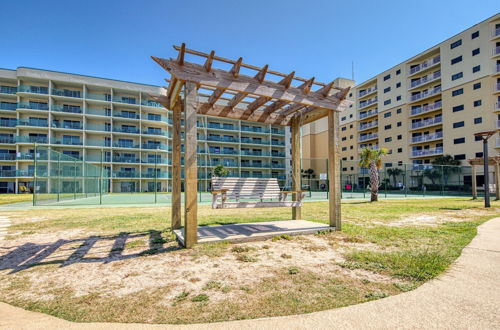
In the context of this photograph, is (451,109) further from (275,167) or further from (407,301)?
(407,301)

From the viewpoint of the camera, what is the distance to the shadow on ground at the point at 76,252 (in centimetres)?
418

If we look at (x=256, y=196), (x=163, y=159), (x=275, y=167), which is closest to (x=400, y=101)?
(x=275, y=167)

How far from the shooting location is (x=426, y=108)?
4166cm

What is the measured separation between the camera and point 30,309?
8.52 ft

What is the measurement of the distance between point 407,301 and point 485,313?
61cm

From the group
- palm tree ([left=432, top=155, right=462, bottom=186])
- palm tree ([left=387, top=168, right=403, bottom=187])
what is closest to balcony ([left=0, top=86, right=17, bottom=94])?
palm tree ([left=387, top=168, right=403, bottom=187])

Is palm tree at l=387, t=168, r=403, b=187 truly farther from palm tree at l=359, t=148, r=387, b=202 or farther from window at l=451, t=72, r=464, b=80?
palm tree at l=359, t=148, r=387, b=202

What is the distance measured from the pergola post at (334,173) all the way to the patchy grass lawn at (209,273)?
535mm

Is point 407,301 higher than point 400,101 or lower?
lower

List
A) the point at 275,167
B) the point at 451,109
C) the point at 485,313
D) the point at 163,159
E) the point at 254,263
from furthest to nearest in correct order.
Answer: the point at 275,167, the point at 163,159, the point at 451,109, the point at 254,263, the point at 485,313

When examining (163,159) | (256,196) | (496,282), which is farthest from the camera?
(163,159)

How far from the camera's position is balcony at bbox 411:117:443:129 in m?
39.5

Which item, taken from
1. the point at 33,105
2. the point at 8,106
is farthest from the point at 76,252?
the point at 8,106

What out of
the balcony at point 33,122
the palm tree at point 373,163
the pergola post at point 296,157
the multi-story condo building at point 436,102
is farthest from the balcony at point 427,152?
the balcony at point 33,122
